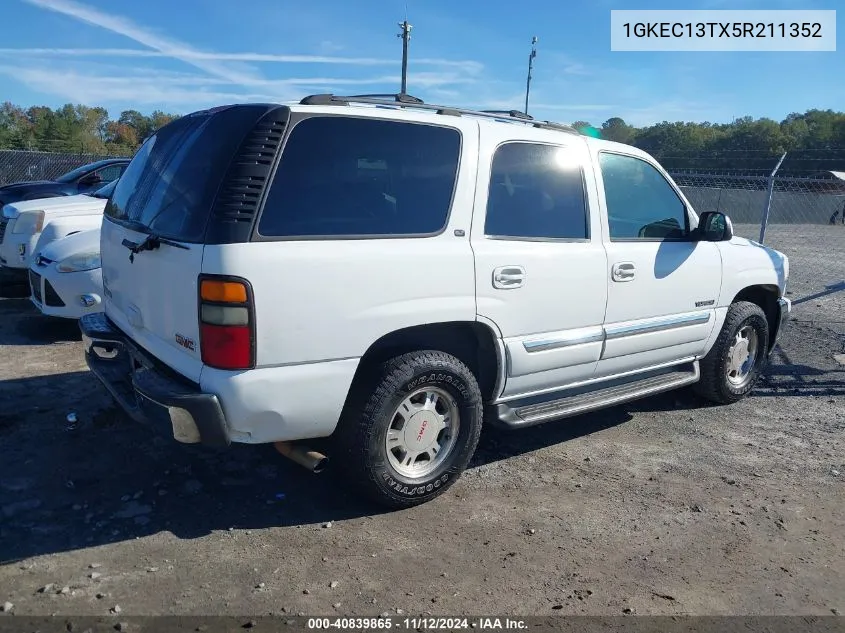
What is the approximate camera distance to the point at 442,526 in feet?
11.9

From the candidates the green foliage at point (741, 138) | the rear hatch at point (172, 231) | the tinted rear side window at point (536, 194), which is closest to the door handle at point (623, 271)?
the tinted rear side window at point (536, 194)

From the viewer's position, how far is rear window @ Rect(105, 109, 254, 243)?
10.4 ft

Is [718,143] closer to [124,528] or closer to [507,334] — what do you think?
[507,334]

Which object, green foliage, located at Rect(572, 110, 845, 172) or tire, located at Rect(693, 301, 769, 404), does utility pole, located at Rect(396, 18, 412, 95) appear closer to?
green foliage, located at Rect(572, 110, 845, 172)

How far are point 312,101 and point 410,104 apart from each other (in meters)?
0.72

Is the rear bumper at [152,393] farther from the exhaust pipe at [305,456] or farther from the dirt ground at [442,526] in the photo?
the dirt ground at [442,526]

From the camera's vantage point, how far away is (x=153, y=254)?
3.38m

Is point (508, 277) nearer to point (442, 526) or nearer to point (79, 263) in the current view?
point (442, 526)

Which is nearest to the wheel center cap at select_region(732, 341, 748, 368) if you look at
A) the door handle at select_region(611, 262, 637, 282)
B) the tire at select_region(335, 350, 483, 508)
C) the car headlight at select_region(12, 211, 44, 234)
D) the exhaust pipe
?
the door handle at select_region(611, 262, 637, 282)

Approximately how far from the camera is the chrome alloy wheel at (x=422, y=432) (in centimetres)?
366

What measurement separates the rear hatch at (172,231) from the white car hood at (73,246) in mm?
2649

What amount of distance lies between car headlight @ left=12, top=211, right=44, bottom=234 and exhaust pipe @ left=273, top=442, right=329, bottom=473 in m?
5.62

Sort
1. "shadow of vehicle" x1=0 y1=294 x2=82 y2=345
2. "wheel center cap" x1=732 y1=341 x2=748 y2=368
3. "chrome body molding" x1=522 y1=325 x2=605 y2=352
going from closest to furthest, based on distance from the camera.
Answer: "chrome body molding" x1=522 y1=325 x2=605 y2=352, "wheel center cap" x1=732 y1=341 x2=748 y2=368, "shadow of vehicle" x1=0 y1=294 x2=82 y2=345

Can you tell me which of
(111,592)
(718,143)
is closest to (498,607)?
(111,592)
